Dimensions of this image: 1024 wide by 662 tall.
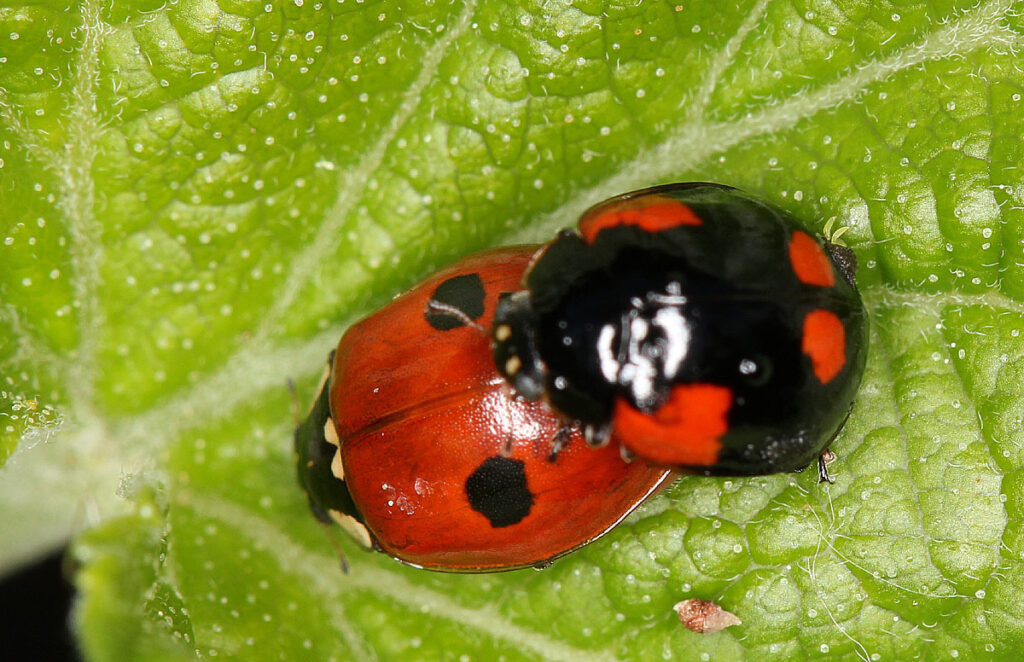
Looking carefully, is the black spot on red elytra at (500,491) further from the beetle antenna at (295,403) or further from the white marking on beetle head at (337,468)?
the beetle antenna at (295,403)

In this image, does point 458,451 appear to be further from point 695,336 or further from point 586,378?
point 695,336

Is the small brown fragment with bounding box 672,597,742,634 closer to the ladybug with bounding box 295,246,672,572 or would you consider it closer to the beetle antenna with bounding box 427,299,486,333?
the ladybug with bounding box 295,246,672,572

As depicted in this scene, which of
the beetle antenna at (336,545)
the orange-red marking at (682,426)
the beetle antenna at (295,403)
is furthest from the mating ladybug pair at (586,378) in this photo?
the beetle antenna at (295,403)

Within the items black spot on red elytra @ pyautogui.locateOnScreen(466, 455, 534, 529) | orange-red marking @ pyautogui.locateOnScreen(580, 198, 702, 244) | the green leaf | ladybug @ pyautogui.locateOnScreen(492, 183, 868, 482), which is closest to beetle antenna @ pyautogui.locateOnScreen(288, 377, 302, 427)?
the green leaf

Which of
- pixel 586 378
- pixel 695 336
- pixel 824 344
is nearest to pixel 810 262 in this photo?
pixel 824 344

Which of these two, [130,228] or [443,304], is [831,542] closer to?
[443,304]

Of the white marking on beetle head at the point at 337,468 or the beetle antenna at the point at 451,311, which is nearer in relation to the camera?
the beetle antenna at the point at 451,311
